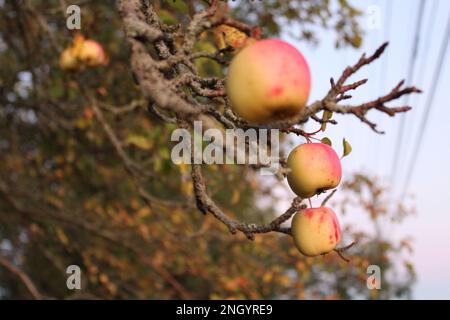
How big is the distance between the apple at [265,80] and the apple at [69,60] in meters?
2.62

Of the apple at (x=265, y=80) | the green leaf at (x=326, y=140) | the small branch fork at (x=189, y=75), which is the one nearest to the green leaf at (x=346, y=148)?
the green leaf at (x=326, y=140)

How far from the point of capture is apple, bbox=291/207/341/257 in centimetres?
148

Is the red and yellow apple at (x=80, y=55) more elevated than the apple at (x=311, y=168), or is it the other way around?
the red and yellow apple at (x=80, y=55)

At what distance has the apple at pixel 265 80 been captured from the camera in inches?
37.9

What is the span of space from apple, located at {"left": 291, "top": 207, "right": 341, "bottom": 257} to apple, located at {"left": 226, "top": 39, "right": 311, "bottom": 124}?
568 millimetres

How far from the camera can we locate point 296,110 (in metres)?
1.03

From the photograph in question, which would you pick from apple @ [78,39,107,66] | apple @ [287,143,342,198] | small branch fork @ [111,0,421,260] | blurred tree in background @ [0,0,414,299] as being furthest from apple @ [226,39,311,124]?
apple @ [78,39,107,66]

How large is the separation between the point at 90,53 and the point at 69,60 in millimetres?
150

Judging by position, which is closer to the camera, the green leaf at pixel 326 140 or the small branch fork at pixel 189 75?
the small branch fork at pixel 189 75

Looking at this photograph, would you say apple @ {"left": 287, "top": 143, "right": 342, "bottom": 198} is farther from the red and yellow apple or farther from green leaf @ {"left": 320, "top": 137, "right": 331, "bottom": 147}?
the red and yellow apple

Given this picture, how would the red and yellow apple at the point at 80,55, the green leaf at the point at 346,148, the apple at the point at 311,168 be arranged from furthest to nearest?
the red and yellow apple at the point at 80,55
the green leaf at the point at 346,148
the apple at the point at 311,168

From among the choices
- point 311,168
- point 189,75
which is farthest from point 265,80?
point 311,168

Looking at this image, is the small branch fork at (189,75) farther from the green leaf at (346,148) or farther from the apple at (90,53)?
the apple at (90,53)
